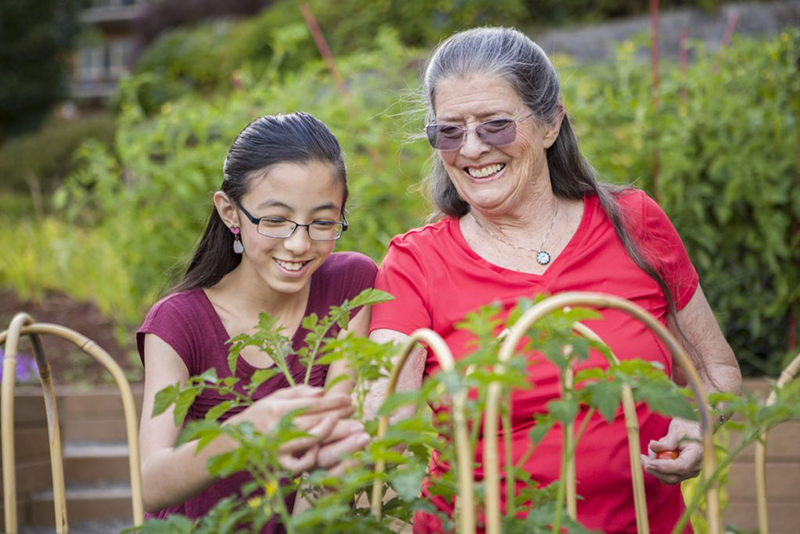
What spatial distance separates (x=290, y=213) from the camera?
1947 mm

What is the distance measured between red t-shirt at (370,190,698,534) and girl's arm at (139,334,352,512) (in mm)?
459

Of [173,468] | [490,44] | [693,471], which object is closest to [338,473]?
[173,468]

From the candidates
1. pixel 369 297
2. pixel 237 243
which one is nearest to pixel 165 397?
pixel 369 297

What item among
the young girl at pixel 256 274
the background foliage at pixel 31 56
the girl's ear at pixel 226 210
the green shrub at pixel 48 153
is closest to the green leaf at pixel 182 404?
the young girl at pixel 256 274

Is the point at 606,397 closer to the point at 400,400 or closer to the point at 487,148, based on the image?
the point at 400,400

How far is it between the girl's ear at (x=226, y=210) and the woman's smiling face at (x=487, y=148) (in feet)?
1.57

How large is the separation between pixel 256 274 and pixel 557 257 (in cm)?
67

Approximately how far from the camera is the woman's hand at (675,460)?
1774mm

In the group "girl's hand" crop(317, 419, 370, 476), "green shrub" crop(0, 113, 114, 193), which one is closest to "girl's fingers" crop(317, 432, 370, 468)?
"girl's hand" crop(317, 419, 370, 476)

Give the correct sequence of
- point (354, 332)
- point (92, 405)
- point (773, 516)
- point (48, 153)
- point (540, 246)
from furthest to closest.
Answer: point (48, 153), point (92, 405), point (773, 516), point (540, 246), point (354, 332)

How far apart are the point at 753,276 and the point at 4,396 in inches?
124

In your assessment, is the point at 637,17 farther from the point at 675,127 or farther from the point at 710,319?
the point at 710,319

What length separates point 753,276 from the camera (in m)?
3.92

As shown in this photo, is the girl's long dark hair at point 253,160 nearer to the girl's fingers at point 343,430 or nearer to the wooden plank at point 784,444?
the girl's fingers at point 343,430
